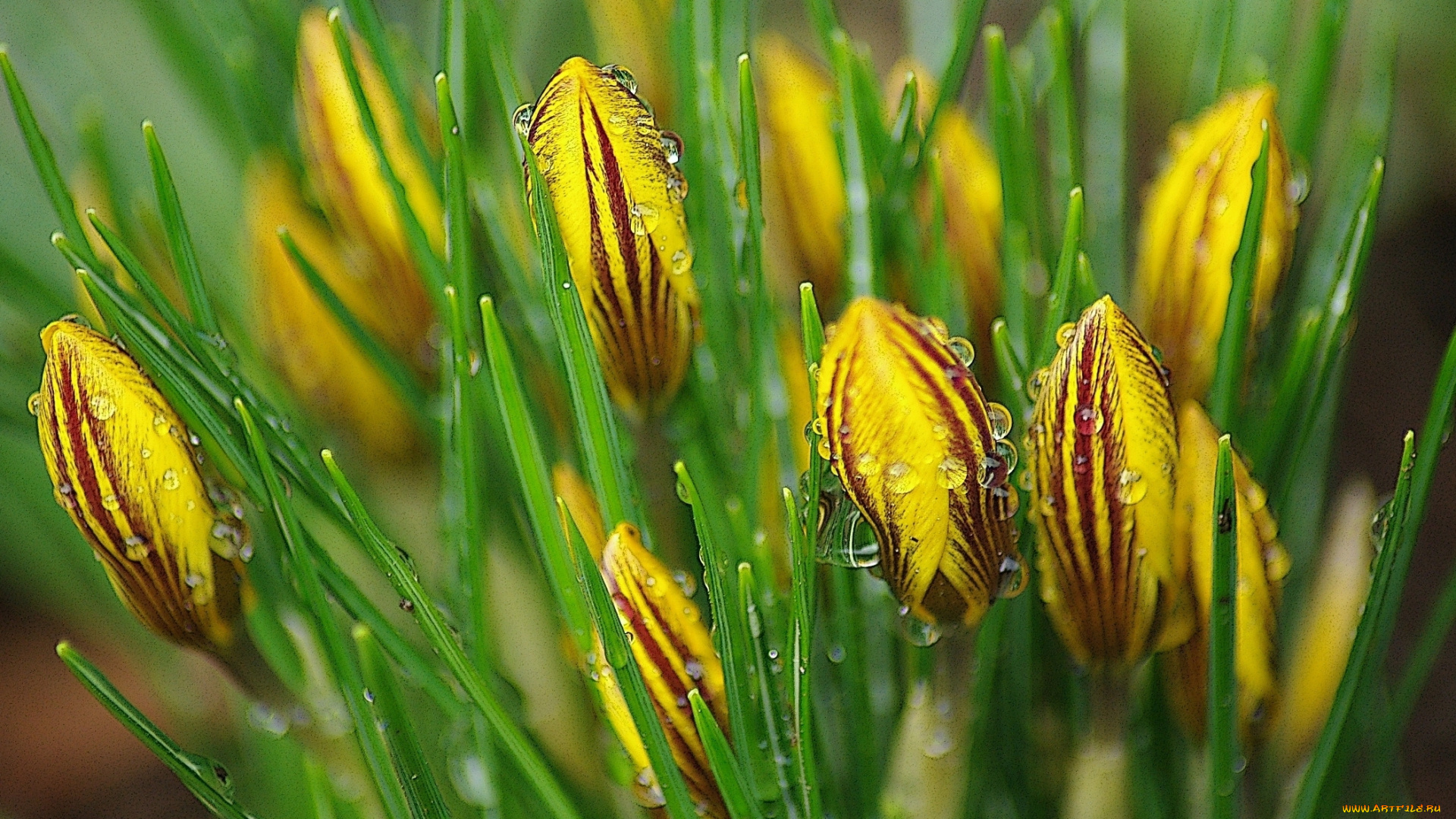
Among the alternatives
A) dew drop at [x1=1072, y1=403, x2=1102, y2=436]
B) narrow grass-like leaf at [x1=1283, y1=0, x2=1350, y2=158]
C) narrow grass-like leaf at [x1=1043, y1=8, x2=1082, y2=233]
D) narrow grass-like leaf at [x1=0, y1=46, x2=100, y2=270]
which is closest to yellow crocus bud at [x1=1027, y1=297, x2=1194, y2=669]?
dew drop at [x1=1072, y1=403, x2=1102, y2=436]

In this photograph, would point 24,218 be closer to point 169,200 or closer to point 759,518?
point 169,200

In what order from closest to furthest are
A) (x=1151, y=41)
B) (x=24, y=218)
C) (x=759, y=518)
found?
1. (x=759, y=518)
2. (x=24, y=218)
3. (x=1151, y=41)

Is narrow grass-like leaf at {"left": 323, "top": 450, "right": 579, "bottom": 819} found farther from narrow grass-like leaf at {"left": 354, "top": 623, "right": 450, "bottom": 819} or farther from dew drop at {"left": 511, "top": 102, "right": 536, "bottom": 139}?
dew drop at {"left": 511, "top": 102, "right": 536, "bottom": 139}

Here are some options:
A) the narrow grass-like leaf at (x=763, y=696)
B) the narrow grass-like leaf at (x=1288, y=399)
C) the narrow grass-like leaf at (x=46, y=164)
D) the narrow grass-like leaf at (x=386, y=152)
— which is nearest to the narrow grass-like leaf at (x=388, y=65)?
the narrow grass-like leaf at (x=386, y=152)

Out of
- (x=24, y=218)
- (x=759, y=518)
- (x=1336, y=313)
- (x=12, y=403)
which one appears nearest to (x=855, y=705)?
(x=759, y=518)

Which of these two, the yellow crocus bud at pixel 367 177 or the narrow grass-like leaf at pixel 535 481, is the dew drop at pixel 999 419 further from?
the yellow crocus bud at pixel 367 177

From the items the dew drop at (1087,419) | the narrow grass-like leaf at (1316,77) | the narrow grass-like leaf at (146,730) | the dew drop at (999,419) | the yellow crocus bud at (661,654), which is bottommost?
the narrow grass-like leaf at (146,730)

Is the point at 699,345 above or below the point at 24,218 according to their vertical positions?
below
